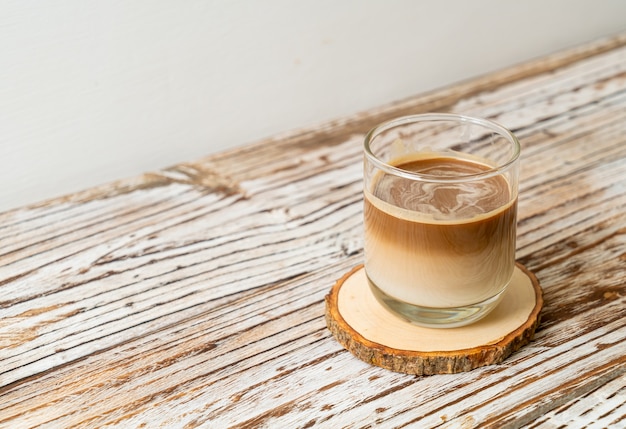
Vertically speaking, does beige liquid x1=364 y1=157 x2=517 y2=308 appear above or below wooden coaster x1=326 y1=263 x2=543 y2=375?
above

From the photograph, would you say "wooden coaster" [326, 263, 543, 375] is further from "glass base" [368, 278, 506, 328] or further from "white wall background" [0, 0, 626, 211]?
"white wall background" [0, 0, 626, 211]

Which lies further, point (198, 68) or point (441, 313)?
point (198, 68)

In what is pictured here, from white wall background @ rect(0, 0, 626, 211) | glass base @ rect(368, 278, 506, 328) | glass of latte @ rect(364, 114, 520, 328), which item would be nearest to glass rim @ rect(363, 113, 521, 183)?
glass of latte @ rect(364, 114, 520, 328)

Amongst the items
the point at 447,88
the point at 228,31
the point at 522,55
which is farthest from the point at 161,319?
the point at 522,55

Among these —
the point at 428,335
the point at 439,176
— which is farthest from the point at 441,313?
the point at 439,176

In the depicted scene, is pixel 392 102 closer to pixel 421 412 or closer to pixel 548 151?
pixel 548 151

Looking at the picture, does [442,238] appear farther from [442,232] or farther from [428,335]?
[428,335]

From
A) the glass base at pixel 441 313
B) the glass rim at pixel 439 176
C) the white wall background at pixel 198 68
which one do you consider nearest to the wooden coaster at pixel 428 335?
the glass base at pixel 441 313
